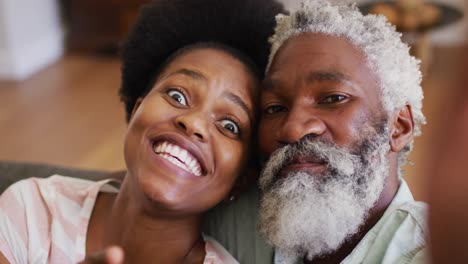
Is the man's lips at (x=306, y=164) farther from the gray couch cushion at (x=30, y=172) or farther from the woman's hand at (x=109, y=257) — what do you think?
the gray couch cushion at (x=30, y=172)

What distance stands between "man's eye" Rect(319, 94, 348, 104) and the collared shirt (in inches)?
8.0

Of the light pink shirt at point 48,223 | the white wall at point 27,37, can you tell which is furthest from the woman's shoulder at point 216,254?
the white wall at point 27,37

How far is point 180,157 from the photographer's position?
1059mm

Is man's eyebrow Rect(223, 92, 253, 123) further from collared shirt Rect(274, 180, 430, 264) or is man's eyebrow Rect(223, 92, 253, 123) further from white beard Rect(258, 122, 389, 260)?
collared shirt Rect(274, 180, 430, 264)

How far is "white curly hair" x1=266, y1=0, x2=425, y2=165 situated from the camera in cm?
107

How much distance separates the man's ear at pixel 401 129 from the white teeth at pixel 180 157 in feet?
Result: 1.11

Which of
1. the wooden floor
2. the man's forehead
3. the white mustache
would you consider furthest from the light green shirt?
the wooden floor

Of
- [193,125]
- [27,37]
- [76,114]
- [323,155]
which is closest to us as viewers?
[323,155]

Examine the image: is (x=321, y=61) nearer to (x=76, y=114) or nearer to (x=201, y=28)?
(x=201, y=28)

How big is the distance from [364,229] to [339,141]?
0.17 m

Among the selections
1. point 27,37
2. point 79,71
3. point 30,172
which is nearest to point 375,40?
point 30,172

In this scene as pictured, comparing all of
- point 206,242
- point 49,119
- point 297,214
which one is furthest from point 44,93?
point 297,214

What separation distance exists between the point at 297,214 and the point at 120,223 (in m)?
0.38

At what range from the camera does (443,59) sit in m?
3.94
